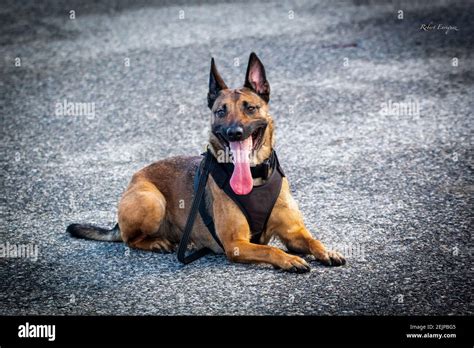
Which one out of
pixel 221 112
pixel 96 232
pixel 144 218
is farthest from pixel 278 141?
pixel 221 112

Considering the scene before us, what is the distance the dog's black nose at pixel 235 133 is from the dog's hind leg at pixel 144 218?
106cm

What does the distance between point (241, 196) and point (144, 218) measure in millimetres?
976

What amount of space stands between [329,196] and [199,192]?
6.39 feet

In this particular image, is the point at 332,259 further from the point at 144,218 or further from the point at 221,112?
the point at 144,218

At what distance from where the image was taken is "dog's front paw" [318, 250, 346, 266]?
6.19m

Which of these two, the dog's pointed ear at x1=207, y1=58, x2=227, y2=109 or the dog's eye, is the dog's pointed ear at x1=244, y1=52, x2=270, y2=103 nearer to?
the dog's pointed ear at x1=207, y1=58, x2=227, y2=109

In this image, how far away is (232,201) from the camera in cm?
630

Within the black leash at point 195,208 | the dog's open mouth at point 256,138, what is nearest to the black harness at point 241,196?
the black leash at point 195,208

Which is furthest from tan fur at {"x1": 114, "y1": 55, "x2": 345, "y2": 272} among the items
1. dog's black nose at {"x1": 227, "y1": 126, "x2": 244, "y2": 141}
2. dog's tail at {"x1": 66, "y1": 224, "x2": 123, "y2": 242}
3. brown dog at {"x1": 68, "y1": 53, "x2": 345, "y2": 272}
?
dog's tail at {"x1": 66, "y1": 224, "x2": 123, "y2": 242}

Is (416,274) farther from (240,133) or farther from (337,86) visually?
(337,86)

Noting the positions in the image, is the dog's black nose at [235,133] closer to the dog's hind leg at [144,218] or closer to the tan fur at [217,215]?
the tan fur at [217,215]

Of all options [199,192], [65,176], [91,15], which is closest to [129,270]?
[199,192]

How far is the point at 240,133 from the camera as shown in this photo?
609 cm

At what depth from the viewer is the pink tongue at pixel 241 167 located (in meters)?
6.23
